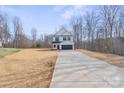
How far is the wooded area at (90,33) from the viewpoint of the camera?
32.1 meters

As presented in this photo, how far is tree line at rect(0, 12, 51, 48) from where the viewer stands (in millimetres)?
37056

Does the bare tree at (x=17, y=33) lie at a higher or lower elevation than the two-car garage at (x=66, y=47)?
higher

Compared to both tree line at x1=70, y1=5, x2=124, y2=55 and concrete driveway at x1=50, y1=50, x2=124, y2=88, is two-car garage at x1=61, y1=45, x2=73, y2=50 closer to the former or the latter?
tree line at x1=70, y1=5, x2=124, y2=55

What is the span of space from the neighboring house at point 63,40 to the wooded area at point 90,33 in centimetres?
162

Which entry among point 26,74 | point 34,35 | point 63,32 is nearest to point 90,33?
point 63,32

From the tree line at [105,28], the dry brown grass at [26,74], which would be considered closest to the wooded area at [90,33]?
the tree line at [105,28]

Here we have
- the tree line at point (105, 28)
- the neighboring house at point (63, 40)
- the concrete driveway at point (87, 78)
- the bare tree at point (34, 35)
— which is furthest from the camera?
the neighboring house at point (63, 40)

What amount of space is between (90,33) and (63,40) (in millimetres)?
5467

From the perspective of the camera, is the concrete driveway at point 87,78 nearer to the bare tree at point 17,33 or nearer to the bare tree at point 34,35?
the bare tree at point 17,33

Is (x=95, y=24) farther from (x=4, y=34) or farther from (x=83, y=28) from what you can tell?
(x=4, y=34)

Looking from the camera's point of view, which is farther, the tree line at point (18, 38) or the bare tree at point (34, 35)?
the bare tree at point (34, 35)

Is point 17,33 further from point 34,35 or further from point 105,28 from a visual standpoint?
point 105,28
